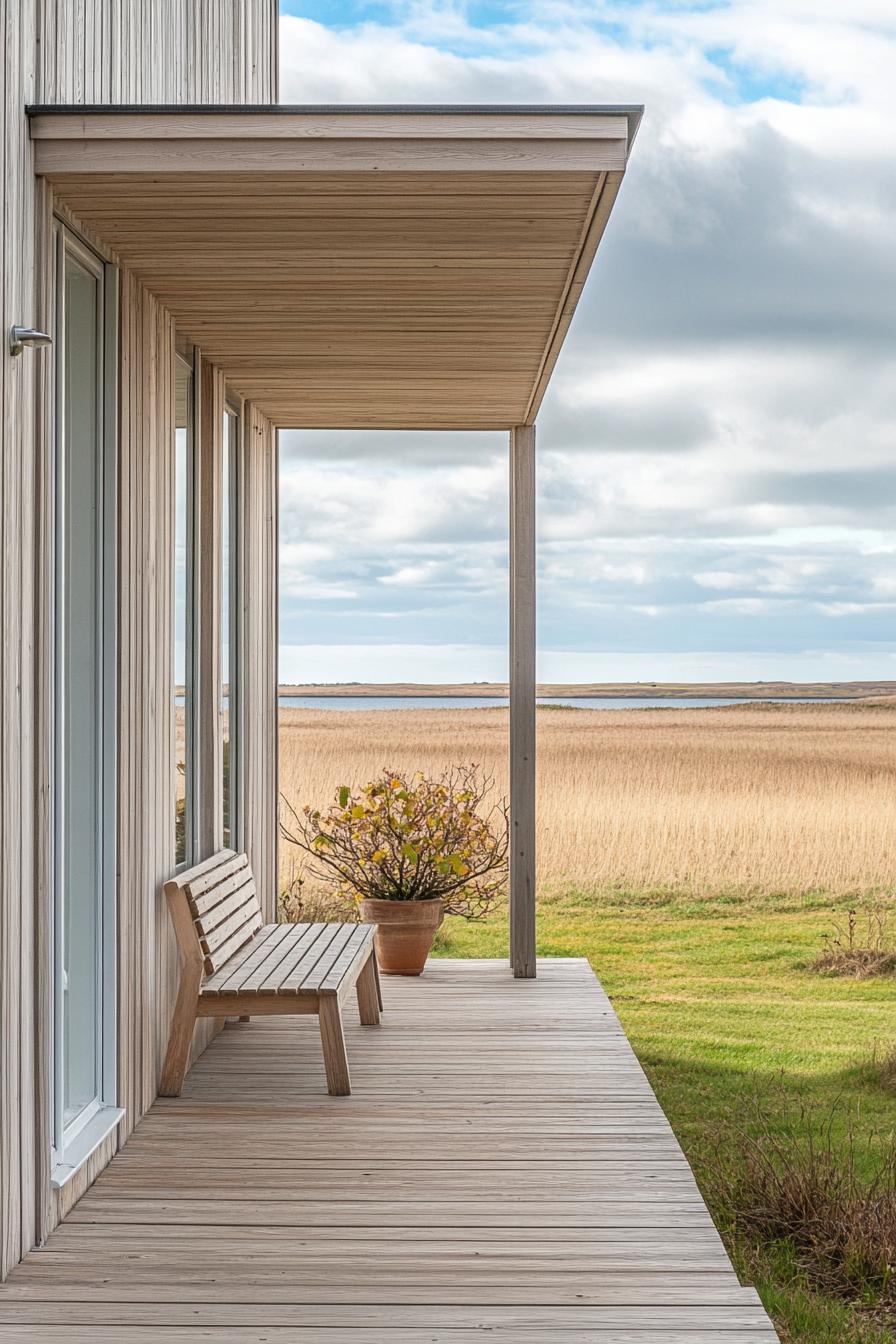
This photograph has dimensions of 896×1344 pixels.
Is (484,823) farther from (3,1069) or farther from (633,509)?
(633,509)

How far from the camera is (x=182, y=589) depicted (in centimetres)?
483

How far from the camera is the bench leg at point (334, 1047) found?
13.6 ft

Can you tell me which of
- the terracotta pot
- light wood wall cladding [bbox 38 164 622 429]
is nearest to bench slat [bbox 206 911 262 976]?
the terracotta pot

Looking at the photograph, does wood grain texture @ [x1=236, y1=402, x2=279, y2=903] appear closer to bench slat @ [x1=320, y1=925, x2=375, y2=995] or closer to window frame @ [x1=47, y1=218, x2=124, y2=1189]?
bench slat @ [x1=320, y1=925, x2=375, y2=995]

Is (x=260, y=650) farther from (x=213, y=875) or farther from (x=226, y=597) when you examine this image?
(x=213, y=875)

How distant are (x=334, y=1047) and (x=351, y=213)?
2416mm

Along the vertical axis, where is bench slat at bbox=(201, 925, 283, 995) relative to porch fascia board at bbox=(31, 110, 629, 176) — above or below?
below

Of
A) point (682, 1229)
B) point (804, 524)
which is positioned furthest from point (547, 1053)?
point (804, 524)

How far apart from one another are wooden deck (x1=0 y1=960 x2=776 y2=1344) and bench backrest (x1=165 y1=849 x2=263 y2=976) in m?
0.42

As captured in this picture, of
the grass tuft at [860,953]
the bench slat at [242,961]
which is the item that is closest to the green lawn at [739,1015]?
the grass tuft at [860,953]

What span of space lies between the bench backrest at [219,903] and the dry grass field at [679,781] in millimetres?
7849

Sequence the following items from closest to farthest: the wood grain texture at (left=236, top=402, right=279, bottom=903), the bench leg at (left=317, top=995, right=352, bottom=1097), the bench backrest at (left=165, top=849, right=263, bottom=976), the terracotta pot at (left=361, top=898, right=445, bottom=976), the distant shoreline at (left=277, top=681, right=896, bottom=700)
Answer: the bench leg at (left=317, top=995, right=352, bottom=1097) → the bench backrest at (left=165, top=849, right=263, bottom=976) → the wood grain texture at (left=236, top=402, right=279, bottom=903) → the terracotta pot at (left=361, top=898, right=445, bottom=976) → the distant shoreline at (left=277, top=681, right=896, bottom=700)

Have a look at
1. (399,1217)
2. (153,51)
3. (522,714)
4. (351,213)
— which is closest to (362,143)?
(351,213)

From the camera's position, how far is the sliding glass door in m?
3.52
